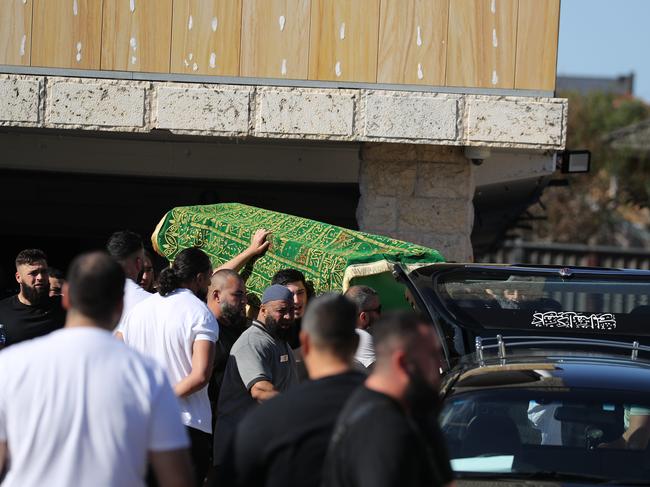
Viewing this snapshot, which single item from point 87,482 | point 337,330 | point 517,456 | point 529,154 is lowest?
point 517,456

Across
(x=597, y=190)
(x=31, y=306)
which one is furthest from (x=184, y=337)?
(x=597, y=190)

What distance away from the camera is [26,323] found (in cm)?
648

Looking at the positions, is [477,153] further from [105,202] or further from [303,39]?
[105,202]

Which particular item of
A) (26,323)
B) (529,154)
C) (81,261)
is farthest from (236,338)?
(529,154)

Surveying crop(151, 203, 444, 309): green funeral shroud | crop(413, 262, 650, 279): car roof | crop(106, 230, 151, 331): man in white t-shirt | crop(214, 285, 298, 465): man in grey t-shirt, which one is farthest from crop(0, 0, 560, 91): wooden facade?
crop(214, 285, 298, 465): man in grey t-shirt

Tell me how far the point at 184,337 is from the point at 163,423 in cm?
218

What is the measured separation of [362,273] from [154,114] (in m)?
2.57

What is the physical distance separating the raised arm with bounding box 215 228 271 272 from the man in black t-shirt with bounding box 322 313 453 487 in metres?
3.70

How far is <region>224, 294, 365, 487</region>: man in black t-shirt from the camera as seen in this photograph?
3.19 meters

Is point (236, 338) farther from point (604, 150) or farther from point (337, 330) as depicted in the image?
point (604, 150)

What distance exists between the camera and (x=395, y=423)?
9.70 feet

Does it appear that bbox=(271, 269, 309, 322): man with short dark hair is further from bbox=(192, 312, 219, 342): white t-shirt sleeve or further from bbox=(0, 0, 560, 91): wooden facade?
bbox=(0, 0, 560, 91): wooden facade

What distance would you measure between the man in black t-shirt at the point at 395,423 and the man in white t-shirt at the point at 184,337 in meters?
2.37

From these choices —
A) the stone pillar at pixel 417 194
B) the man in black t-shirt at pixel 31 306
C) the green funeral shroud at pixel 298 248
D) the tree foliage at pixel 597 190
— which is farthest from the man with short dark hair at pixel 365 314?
the tree foliage at pixel 597 190
